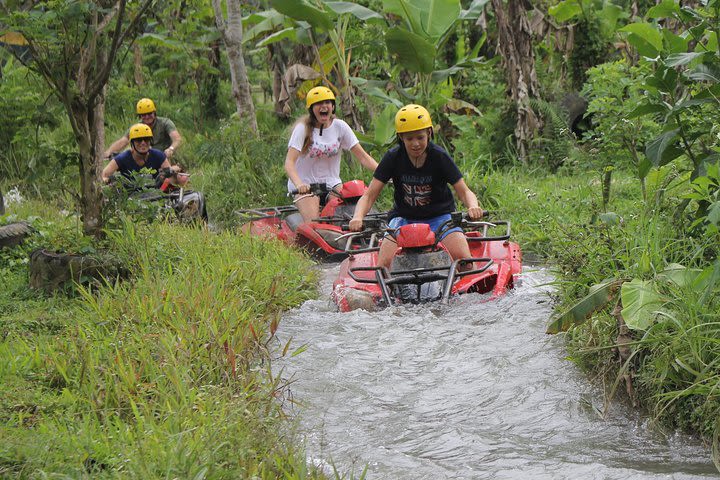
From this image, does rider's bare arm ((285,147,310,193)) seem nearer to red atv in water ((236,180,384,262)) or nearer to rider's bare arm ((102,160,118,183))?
red atv in water ((236,180,384,262))

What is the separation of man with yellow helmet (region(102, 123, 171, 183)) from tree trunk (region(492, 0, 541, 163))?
500 cm

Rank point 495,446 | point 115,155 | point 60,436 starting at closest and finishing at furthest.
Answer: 1. point 60,436
2. point 495,446
3. point 115,155

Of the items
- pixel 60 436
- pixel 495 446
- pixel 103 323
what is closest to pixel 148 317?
pixel 103 323

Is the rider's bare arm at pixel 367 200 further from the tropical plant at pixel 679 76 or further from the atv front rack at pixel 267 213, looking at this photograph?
the tropical plant at pixel 679 76

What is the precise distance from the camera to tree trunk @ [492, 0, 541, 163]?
13648 millimetres

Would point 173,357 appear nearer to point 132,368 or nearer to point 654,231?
point 132,368

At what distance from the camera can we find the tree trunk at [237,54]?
1363 cm

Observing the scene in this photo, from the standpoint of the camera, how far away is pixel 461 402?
5887 millimetres

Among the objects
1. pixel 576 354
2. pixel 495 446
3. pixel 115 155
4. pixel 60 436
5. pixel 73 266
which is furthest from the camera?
pixel 115 155

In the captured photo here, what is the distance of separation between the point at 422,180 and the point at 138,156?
5.58 meters

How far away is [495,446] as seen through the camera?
17.0 ft

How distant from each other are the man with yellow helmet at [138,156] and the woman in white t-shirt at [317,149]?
2.29m

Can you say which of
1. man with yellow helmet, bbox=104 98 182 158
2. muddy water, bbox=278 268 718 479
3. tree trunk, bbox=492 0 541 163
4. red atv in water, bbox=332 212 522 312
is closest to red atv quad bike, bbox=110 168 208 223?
man with yellow helmet, bbox=104 98 182 158

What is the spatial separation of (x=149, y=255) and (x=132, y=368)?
307 cm
